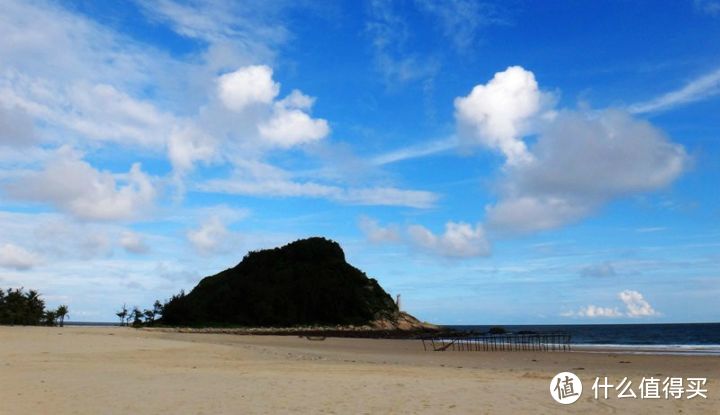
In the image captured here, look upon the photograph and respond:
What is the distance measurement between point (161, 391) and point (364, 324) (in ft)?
285

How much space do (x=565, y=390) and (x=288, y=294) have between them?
292 feet

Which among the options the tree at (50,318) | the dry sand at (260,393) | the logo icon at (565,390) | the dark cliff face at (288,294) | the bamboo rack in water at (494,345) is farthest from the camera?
the dark cliff face at (288,294)

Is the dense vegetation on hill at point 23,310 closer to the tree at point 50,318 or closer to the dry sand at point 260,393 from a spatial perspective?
the tree at point 50,318

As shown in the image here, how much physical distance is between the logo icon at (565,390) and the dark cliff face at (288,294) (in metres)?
78.9

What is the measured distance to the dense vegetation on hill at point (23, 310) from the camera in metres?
66.1

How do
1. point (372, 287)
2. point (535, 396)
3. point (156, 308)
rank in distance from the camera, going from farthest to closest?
point (372, 287) → point (156, 308) → point (535, 396)

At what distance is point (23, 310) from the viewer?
67750 millimetres

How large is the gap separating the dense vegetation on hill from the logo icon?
68.0m

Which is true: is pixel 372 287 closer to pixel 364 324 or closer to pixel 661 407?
pixel 364 324

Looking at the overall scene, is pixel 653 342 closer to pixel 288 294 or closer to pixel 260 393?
pixel 288 294

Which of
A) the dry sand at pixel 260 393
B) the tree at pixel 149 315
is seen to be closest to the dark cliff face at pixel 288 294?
the tree at pixel 149 315

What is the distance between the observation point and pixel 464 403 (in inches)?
484

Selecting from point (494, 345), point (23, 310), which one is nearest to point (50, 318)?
point (23, 310)

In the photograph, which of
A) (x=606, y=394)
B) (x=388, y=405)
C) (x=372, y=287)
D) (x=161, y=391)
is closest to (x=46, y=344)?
(x=161, y=391)
